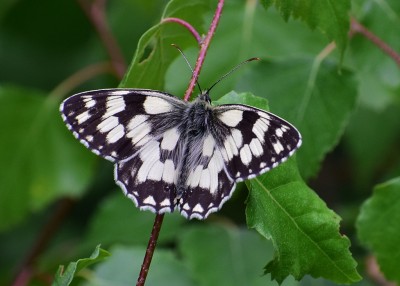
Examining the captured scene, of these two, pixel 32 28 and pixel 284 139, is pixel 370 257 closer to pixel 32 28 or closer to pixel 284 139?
pixel 284 139

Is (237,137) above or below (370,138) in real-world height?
above

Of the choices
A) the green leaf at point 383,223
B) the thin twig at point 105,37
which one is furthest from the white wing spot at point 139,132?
the thin twig at point 105,37

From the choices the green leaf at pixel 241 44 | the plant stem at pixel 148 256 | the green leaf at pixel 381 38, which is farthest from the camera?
the green leaf at pixel 241 44

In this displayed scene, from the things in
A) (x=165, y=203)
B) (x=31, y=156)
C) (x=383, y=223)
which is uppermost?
(x=165, y=203)

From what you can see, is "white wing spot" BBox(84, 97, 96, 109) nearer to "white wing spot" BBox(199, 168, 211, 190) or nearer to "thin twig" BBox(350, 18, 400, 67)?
"white wing spot" BBox(199, 168, 211, 190)

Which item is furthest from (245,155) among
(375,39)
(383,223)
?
(375,39)

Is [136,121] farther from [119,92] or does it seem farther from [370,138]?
[370,138]

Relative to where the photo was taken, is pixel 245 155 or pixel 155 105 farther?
pixel 155 105

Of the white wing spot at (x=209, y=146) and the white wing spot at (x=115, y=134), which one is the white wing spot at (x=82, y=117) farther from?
the white wing spot at (x=209, y=146)
